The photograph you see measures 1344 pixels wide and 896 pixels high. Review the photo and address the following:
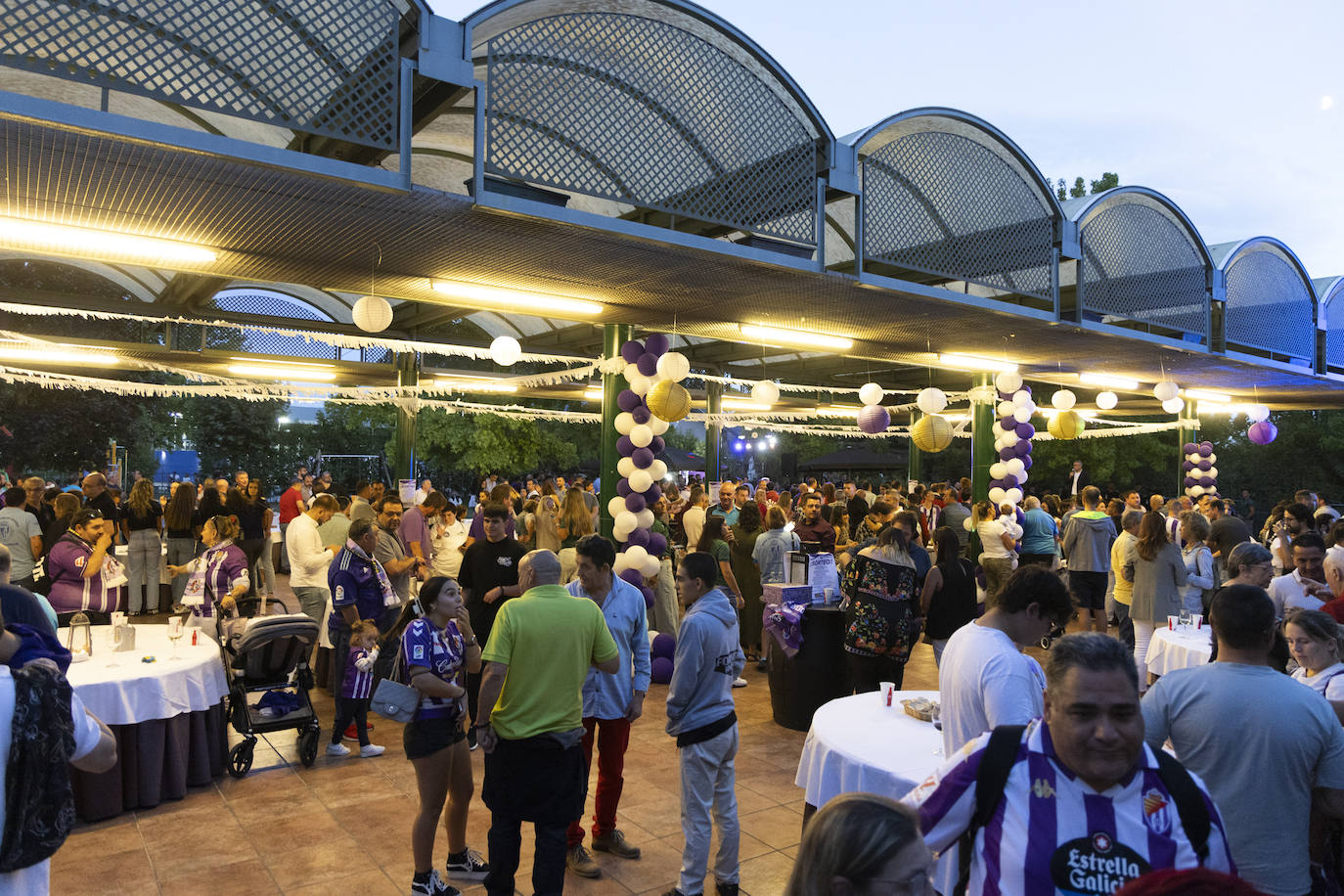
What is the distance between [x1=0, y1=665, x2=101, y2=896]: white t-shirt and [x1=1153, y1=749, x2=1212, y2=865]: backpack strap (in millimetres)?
2544

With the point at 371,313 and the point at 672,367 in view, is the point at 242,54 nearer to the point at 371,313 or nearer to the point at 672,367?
the point at 371,313

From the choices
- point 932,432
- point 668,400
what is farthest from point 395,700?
point 932,432

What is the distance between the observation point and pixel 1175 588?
673 centimetres

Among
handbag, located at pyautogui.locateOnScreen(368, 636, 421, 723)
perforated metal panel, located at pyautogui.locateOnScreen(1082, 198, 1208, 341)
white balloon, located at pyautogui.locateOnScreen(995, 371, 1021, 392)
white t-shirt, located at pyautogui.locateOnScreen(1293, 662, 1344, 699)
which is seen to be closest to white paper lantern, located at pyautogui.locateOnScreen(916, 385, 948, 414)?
white balloon, located at pyautogui.locateOnScreen(995, 371, 1021, 392)

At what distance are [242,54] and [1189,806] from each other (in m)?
4.99

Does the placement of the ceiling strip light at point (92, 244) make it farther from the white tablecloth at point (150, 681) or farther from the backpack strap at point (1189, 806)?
→ the backpack strap at point (1189, 806)

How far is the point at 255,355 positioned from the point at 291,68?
867 centimetres

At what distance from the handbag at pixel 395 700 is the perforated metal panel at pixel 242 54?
9.42 feet

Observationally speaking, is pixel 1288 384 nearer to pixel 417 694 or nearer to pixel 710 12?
pixel 710 12

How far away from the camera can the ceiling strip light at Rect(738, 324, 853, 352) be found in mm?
8945

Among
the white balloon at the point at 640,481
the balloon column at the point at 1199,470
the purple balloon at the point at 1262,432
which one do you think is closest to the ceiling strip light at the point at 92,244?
the white balloon at the point at 640,481

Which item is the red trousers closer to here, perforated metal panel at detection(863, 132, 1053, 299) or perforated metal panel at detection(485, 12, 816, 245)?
perforated metal panel at detection(485, 12, 816, 245)

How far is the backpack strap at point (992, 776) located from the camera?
167 centimetres

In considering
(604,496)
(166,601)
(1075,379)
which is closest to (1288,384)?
(1075,379)
